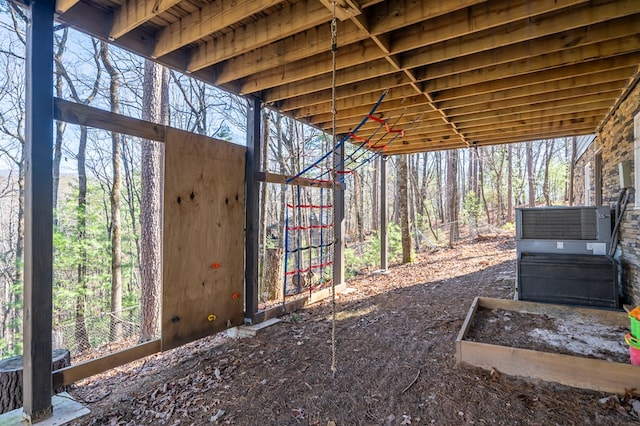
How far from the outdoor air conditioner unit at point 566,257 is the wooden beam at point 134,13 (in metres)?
4.62

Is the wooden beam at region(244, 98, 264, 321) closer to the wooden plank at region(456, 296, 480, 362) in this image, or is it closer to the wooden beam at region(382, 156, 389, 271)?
the wooden plank at region(456, 296, 480, 362)

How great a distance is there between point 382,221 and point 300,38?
4751mm

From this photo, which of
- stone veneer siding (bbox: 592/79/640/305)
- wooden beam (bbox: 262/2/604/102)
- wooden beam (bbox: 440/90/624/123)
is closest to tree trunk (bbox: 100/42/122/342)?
wooden beam (bbox: 262/2/604/102)

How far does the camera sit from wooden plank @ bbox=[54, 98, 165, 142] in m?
2.22

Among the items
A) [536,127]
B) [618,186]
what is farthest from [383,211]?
[618,186]

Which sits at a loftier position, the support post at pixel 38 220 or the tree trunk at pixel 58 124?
the tree trunk at pixel 58 124

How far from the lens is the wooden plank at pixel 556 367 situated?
6.68 ft

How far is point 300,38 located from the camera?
2.84 m

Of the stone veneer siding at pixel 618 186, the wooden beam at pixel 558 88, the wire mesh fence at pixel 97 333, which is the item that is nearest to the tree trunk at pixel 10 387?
the wire mesh fence at pixel 97 333

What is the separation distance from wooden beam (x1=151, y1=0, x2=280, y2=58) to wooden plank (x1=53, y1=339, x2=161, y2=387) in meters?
2.63

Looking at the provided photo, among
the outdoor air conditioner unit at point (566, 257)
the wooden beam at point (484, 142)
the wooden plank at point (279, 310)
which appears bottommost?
the wooden plank at point (279, 310)

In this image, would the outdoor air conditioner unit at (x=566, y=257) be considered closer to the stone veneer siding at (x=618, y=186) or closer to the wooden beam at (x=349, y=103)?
the stone veneer siding at (x=618, y=186)

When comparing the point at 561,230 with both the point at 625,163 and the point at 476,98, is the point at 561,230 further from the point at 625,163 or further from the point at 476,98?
the point at 476,98

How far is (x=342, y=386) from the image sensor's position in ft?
7.82
